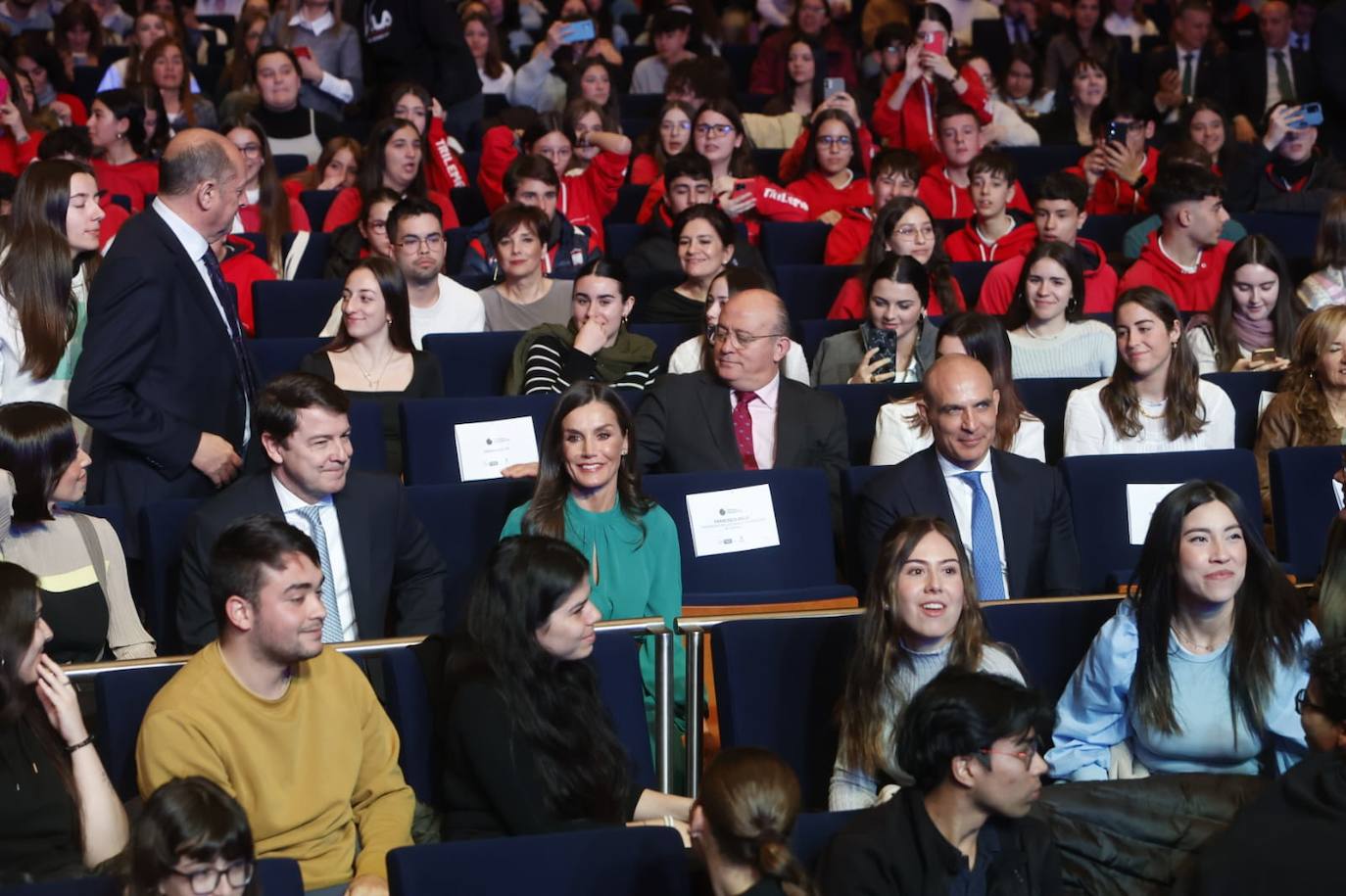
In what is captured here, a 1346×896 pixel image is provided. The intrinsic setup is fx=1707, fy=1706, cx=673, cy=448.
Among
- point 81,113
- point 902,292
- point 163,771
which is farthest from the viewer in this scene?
point 81,113

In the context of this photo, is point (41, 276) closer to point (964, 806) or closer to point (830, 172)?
point (964, 806)

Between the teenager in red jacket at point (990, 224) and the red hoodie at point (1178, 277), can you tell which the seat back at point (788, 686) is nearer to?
the red hoodie at point (1178, 277)

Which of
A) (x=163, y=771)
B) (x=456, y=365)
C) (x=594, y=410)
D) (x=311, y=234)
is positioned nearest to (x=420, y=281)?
(x=456, y=365)

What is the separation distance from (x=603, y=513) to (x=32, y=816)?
5.22 ft

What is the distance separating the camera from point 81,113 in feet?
28.5

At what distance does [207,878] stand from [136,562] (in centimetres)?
203

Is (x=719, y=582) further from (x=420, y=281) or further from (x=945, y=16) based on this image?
(x=945, y=16)

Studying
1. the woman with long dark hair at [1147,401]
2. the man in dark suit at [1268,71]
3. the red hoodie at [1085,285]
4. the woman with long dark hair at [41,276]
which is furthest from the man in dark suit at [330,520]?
the man in dark suit at [1268,71]

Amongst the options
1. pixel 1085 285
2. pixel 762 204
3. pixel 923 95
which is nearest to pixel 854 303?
pixel 1085 285

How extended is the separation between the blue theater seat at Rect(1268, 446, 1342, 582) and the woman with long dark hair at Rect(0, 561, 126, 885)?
3172 millimetres

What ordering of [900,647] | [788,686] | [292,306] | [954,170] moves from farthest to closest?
[954,170]
[292,306]
[788,686]
[900,647]

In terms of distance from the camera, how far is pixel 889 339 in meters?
5.59

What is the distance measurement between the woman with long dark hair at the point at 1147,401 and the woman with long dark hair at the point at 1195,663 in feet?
4.94

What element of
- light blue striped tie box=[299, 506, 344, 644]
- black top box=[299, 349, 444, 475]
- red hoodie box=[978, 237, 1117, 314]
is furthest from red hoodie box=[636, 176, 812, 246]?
light blue striped tie box=[299, 506, 344, 644]
